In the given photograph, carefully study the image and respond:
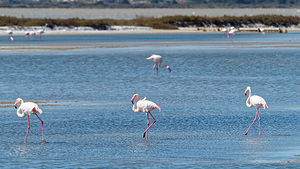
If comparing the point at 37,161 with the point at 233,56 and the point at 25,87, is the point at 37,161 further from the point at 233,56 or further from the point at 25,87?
the point at 233,56

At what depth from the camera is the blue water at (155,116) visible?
44.5 ft

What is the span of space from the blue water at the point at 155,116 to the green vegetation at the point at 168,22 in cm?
4656

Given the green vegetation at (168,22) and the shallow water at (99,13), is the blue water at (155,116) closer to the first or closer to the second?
the green vegetation at (168,22)

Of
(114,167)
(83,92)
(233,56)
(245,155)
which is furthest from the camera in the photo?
(233,56)

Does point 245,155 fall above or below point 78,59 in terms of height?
below

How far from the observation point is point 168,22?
316 feet

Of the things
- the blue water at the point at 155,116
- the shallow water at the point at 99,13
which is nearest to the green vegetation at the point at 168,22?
the shallow water at the point at 99,13

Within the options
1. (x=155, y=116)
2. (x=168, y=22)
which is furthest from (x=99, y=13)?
(x=155, y=116)

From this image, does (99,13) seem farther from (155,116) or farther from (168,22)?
(155,116)

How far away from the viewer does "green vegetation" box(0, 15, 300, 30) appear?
8425cm

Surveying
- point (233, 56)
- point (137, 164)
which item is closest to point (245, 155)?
point (137, 164)

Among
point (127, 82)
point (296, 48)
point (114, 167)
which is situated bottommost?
point (114, 167)

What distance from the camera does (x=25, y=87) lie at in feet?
85.7

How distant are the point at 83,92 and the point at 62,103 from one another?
122 inches
